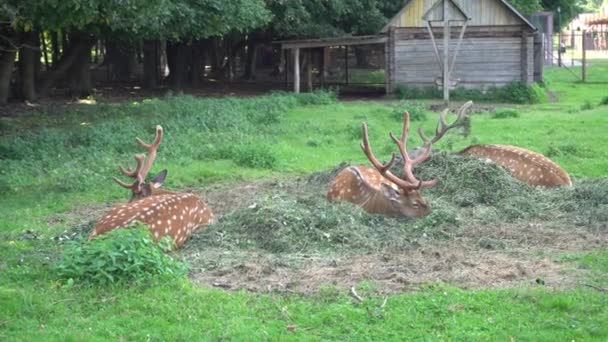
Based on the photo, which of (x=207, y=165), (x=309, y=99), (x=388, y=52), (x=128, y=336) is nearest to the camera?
(x=128, y=336)

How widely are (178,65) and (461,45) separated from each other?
9.85 metres

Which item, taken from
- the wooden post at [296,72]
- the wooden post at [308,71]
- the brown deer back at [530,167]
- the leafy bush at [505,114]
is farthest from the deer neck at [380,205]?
the wooden post at [308,71]

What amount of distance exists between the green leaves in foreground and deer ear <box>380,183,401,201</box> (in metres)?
2.89

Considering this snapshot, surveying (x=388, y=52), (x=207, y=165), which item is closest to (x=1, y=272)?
(x=207, y=165)

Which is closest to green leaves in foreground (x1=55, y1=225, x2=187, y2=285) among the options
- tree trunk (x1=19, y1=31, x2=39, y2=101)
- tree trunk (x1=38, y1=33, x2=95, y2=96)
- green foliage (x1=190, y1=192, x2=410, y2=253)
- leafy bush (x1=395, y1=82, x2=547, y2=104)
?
green foliage (x1=190, y1=192, x2=410, y2=253)

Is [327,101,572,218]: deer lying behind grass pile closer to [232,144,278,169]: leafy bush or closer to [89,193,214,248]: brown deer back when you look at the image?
[89,193,214,248]: brown deer back

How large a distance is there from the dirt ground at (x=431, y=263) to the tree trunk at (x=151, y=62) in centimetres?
2360

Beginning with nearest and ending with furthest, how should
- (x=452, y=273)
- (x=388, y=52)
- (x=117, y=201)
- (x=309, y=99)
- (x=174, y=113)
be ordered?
(x=452, y=273)
(x=117, y=201)
(x=174, y=113)
(x=309, y=99)
(x=388, y=52)

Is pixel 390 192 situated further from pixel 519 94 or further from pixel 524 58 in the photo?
pixel 524 58

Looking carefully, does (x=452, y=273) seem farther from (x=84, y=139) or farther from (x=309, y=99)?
(x=309, y=99)

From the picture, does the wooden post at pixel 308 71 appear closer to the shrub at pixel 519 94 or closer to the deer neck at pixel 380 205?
the shrub at pixel 519 94

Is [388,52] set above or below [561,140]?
above

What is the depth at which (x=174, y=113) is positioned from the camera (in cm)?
1788

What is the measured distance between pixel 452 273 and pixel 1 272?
11.1 feet
